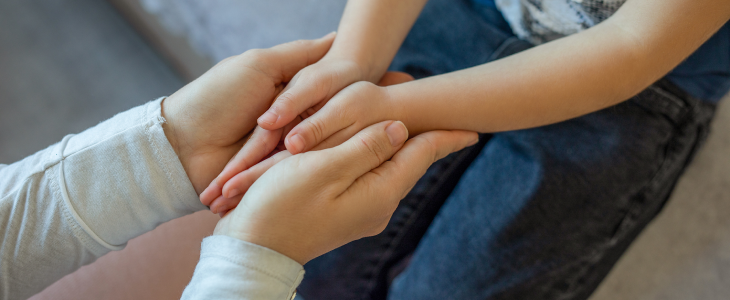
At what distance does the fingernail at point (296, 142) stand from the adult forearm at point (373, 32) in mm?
209

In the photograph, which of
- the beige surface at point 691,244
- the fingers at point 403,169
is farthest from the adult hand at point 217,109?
the beige surface at point 691,244

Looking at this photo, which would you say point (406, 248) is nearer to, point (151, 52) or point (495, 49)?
point (495, 49)

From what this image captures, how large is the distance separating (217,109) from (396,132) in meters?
0.28

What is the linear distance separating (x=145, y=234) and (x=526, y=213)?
2.21ft

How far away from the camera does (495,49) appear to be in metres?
0.75

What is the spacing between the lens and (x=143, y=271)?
670 millimetres

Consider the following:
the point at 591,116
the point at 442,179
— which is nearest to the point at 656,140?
the point at 591,116

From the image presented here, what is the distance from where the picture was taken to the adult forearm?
707 mm

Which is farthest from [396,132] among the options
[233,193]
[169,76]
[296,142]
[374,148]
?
[169,76]

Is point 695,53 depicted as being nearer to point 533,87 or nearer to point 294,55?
point 533,87

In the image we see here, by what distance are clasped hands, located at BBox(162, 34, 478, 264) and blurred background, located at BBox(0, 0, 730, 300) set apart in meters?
0.20

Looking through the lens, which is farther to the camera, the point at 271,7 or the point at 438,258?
the point at 271,7

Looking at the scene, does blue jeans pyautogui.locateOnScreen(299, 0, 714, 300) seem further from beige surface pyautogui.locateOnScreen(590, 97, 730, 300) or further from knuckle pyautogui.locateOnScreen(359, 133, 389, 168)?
beige surface pyautogui.locateOnScreen(590, 97, 730, 300)

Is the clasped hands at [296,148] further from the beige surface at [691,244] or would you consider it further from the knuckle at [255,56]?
the beige surface at [691,244]
